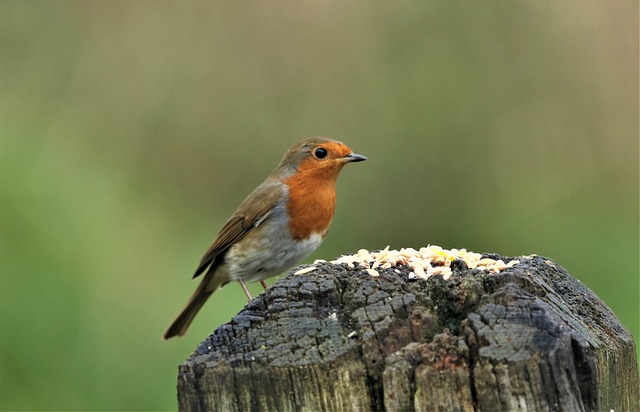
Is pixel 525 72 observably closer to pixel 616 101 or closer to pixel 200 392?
pixel 616 101

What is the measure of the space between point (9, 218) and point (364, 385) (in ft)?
14.6

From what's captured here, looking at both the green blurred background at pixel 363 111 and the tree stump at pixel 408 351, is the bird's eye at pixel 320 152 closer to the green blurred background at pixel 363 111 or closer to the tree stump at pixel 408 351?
the green blurred background at pixel 363 111

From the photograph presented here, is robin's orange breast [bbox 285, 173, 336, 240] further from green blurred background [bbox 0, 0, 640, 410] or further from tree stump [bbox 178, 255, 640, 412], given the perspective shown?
tree stump [bbox 178, 255, 640, 412]

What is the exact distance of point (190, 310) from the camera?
5.82 metres

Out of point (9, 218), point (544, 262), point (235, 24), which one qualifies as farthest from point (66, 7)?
point (544, 262)

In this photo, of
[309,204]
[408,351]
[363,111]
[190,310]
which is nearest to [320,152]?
[309,204]

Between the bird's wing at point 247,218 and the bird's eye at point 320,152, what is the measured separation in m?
0.27

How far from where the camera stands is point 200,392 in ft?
7.62

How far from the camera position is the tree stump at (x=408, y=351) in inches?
86.1

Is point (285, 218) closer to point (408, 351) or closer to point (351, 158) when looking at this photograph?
point (351, 158)

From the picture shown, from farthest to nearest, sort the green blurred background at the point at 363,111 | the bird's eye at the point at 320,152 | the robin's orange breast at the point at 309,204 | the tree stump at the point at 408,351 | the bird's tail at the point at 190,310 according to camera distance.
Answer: the green blurred background at the point at 363,111 < the bird's tail at the point at 190,310 < the bird's eye at the point at 320,152 < the robin's orange breast at the point at 309,204 < the tree stump at the point at 408,351

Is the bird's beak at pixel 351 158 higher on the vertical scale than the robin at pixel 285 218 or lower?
higher

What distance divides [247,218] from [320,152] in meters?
0.53

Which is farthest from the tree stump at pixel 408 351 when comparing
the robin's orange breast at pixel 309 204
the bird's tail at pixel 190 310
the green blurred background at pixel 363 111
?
the green blurred background at pixel 363 111
